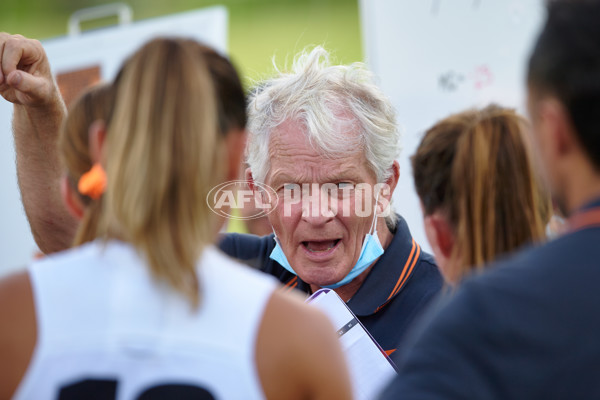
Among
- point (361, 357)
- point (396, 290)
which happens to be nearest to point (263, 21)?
point (396, 290)

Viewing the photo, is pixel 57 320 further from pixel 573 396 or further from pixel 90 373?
pixel 573 396

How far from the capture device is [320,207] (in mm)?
2170

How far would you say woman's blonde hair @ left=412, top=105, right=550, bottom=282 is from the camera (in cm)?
127

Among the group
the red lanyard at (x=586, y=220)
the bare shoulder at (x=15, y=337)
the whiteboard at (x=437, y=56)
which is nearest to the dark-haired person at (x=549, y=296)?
the red lanyard at (x=586, y=220)

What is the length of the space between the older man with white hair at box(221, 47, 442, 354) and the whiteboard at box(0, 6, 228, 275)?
2846 mm

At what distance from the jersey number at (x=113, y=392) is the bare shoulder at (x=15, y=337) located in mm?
72

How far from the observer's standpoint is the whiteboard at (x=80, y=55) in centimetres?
496

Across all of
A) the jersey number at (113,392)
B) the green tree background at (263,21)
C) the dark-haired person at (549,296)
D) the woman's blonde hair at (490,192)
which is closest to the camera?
the dark-haired person at (549,296)

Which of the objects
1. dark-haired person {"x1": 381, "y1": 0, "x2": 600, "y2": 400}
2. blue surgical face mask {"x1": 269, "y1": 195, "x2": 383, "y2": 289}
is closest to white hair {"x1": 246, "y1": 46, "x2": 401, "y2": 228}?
blue surgical face mask {"x1": 269, "y1": 195, "x2": 383, "y2": 289}

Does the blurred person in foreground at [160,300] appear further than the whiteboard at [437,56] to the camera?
No

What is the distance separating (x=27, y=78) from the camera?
186 centimetres

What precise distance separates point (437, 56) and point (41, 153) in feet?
6.31

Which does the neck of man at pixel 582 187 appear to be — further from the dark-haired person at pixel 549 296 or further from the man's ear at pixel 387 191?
the man's ear at pixel 387 191

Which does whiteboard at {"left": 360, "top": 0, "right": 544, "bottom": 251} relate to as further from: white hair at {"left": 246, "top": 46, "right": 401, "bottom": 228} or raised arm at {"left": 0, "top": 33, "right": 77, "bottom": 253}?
raised arm at {"left": 0, "top": 33, "right": 77, "bottom": 253}
